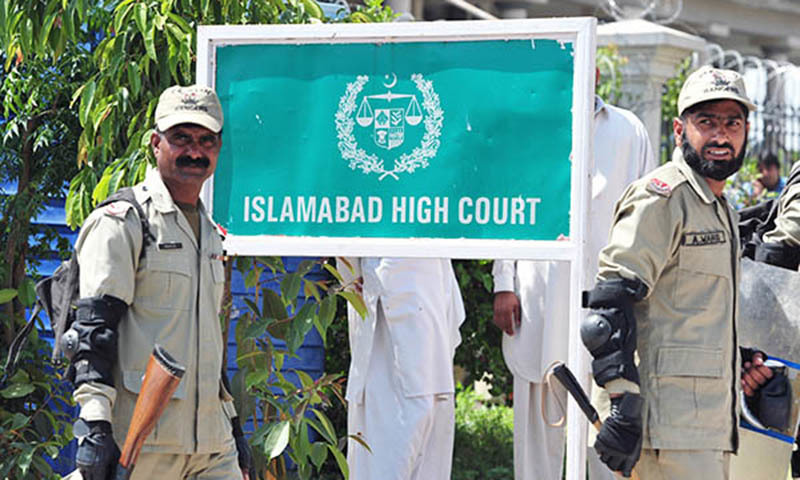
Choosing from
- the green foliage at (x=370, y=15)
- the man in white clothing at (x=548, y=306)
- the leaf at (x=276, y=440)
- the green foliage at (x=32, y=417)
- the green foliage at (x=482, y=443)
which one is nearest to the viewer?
the leaf at (x=276, y=440)

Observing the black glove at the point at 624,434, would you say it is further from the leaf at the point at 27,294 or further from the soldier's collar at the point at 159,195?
the leaf at the point at 27,294

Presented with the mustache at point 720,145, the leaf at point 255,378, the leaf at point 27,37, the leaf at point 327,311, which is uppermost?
the leaf at point 27,37

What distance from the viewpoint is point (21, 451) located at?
5.93m

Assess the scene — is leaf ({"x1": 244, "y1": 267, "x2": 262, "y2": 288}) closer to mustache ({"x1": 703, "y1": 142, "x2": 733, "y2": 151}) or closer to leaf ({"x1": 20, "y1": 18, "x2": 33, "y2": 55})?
leaf ({"x1": 20, "y1": 18, "x2": 33, "y2": 55})

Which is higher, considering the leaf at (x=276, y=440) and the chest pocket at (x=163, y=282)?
the chest pocket at (x=163, y=282)

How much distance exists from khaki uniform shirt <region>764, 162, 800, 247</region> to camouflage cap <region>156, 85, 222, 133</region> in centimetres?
223

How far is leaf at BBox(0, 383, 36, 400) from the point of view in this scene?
19.9 ft

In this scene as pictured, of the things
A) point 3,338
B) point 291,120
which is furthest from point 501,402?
point 291,120

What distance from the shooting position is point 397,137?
17.7 feet

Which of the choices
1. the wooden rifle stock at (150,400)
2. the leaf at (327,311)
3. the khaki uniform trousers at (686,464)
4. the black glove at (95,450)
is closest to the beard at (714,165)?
the khaki uniform trousers at (686,464)

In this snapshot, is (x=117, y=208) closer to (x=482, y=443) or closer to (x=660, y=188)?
(x=660, y=188)

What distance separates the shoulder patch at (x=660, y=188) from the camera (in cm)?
469

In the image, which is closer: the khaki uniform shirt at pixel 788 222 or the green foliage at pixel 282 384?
the green foliage at pixel 282 384

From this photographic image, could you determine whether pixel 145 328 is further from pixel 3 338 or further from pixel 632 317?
pixel 3 338
